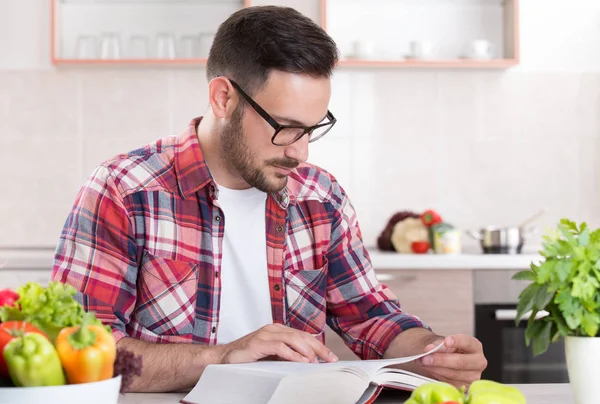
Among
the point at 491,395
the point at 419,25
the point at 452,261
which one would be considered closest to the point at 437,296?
the point at 452,261

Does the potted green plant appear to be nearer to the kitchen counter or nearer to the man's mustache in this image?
the kitchen counter

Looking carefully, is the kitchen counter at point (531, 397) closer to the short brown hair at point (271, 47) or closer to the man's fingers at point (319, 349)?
the man's fingers at point (319, 349)

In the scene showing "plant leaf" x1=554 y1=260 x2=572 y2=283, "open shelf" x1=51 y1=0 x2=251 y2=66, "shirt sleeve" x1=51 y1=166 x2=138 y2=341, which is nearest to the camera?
"plant leaf" x1=554 y1=260 x2=572 y2=283

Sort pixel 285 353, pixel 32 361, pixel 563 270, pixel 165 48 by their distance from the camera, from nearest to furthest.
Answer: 1. pixel 32 361
2. pixel 563 270
3. pixel 285 353
4. pixel 165 48

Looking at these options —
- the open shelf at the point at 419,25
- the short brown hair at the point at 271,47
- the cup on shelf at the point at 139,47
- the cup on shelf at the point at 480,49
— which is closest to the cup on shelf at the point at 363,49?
the open shelf at the point at 419,25

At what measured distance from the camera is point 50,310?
87cm

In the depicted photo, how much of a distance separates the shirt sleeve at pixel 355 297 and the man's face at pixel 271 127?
0.23m

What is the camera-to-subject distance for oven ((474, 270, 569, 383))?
3107 millimetres

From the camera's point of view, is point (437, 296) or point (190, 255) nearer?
point (190, 255)

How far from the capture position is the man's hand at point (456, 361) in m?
1.46

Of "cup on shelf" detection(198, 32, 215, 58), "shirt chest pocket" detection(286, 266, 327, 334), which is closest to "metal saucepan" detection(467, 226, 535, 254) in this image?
"cup on shelf" detection(198, 32, 215, 58)

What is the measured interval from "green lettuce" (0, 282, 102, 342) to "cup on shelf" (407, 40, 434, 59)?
2.82 m

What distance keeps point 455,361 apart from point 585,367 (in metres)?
0.40

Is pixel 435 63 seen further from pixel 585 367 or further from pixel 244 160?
pixel 585 367
